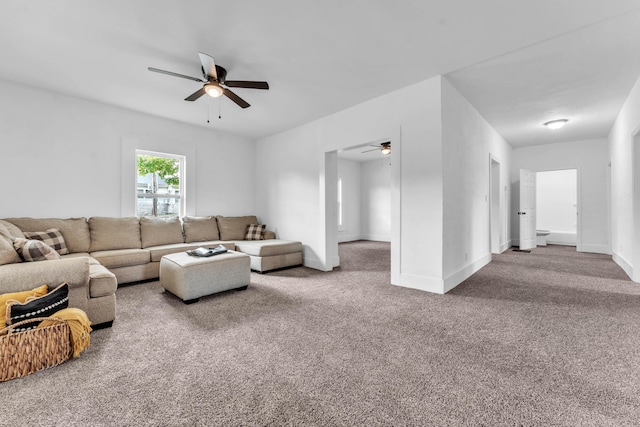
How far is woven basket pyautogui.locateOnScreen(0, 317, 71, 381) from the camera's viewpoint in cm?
171

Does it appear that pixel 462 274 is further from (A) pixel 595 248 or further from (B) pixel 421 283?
(A) pixel 595 248

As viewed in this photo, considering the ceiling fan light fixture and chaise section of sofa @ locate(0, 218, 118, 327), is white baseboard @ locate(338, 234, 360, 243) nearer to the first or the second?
the ceiling fan light fixture

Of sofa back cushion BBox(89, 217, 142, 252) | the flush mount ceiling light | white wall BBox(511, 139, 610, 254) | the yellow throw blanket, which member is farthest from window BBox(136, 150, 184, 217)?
white wall BBox(511, 139, 610, 254)

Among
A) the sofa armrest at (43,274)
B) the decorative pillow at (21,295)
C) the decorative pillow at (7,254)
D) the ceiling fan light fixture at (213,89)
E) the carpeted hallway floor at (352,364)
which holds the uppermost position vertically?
the ceiling fan light fixture at (213,89)

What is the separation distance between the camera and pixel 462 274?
393cm

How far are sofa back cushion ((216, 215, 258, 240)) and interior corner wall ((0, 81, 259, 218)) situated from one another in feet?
1.91

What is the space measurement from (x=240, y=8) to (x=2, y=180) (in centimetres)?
385

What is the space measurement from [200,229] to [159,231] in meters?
0.69

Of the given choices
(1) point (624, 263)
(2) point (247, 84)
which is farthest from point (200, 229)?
(1) point (624, 263)

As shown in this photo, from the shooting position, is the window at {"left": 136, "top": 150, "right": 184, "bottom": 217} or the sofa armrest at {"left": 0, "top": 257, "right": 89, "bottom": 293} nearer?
the sofa armrest at {"left": 0, "top": 257, "right": 89, "bottom": 293}

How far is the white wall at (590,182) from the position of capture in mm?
6438

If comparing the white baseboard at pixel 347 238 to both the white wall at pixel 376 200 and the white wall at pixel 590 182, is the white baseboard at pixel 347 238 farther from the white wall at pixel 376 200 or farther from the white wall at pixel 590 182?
the white wall at pixel 590 182

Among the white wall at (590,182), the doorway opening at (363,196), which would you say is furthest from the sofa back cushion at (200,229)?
the white wall at (590,182)

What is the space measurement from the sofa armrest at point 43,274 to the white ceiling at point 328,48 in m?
2.06
